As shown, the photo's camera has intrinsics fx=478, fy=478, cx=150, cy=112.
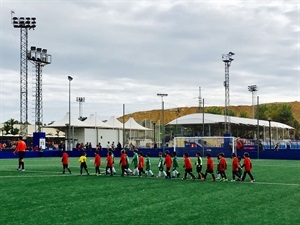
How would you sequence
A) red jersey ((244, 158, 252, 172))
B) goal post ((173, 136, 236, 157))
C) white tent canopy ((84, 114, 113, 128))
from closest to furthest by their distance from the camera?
red jersey ((244, 158, 252, 172)), goal post ((173, 136, 236, 157)), white tent canopy ((84, 114, 113, 128))

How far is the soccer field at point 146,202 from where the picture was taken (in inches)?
441

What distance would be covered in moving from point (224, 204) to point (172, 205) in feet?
5.11

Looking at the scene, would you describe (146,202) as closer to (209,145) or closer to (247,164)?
(247,164)

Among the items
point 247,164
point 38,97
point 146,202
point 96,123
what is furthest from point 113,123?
point 146,202

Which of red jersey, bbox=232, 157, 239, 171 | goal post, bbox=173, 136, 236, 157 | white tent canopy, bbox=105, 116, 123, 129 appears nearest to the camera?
red jersey, bbox=232, 157, 239, 171

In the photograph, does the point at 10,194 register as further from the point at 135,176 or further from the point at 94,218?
the point at 135,176

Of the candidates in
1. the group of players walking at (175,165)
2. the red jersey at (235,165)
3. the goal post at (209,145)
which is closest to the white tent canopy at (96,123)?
the goal post at (209,145)

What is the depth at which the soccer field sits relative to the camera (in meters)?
11.2

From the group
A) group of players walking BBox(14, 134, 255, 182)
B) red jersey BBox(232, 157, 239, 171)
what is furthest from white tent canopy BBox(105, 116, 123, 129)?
red jersey BBox(232, 157, 239, 171)

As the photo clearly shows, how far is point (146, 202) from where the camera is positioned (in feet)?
46.1

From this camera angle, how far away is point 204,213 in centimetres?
1214

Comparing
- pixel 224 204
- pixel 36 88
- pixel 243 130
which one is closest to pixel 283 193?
pixel 224 204

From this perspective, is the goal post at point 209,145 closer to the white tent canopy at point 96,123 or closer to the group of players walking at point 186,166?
the group of players walking at point 186,166

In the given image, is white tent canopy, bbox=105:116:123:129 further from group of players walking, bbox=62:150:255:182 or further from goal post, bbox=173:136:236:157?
group of players walking, bbox=62:150:255:182
